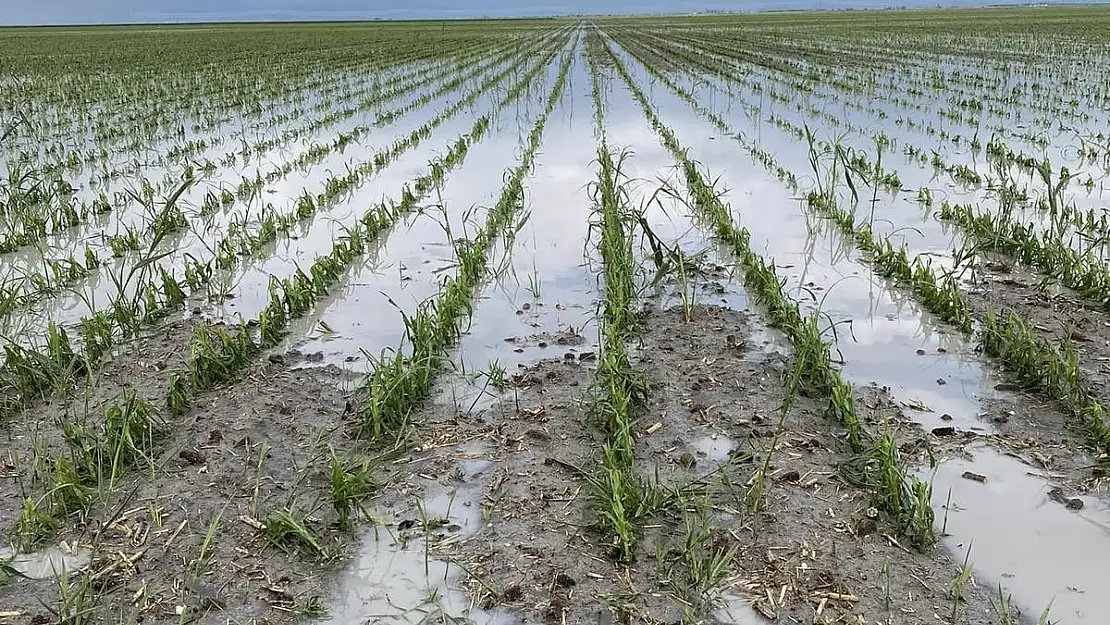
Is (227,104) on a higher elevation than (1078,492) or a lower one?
higher

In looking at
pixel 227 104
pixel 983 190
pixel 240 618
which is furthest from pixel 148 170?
pixel 983 190

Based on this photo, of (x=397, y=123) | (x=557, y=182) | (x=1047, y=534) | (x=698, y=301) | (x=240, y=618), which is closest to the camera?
(x=240, y=618)

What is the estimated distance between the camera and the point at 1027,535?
261 cm

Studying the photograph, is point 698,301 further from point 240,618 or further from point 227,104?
point 227,104

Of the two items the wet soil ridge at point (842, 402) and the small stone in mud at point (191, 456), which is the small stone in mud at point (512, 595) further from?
the small stone in mud at point (191, 456)

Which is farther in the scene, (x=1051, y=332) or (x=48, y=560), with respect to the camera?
(x=1051, y=332)

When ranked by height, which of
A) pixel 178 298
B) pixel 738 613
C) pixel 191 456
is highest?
pixel 178 298

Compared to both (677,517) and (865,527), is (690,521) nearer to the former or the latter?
(677,517)

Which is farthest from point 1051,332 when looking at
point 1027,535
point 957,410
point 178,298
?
point 178,298

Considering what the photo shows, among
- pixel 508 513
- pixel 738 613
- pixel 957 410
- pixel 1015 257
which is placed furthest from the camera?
pixel 1015 257

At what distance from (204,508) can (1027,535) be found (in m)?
2.62

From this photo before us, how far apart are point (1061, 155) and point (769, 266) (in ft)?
16.4

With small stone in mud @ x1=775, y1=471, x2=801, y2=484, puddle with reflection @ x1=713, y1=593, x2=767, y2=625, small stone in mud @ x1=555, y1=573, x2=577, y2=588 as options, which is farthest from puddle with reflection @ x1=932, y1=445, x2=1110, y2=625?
small stone in mud @ x1=555, y1=573, x2=577, y2=588

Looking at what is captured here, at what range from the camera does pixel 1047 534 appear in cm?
261
